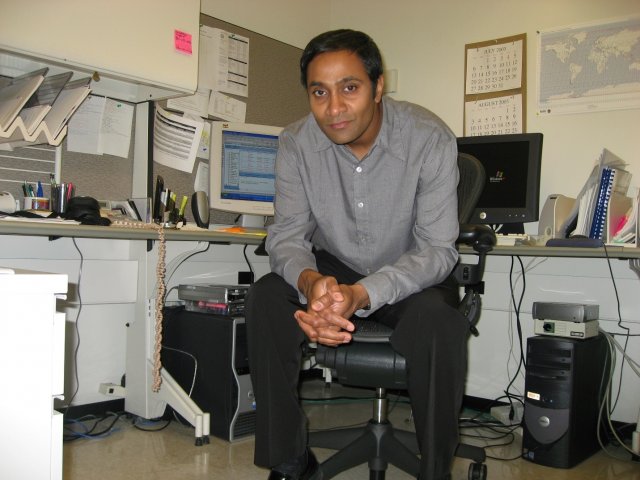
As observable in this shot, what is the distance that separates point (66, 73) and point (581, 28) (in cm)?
188

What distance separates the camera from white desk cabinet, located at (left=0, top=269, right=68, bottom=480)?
848 millimetres

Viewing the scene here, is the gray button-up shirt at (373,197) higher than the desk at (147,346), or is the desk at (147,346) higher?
the gray button-up shirt at (373,197)

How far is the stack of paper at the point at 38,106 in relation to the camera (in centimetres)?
179

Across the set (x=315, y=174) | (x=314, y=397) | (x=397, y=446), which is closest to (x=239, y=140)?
(x=315, y=174)

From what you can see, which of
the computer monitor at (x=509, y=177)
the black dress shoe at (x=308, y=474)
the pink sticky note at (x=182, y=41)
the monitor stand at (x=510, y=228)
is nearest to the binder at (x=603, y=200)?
the computer monitor at (x=509, y=177)

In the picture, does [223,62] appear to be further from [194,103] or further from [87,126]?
[87,126]

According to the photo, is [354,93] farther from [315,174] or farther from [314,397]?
[314,397]

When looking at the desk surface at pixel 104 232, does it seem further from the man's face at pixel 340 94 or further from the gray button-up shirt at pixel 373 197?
the man's face at pixel 340 94

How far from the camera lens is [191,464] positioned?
176 centimetres

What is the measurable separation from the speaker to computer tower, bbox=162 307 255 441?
1.12m

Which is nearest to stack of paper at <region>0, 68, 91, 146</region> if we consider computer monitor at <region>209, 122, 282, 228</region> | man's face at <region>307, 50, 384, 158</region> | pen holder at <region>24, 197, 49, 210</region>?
pen holder at <region>24, 197, 49, 210</region>

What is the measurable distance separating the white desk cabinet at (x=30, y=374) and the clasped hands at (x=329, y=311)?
48 cm

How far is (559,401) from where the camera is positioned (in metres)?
1.86

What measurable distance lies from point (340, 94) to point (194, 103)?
1228 mm
